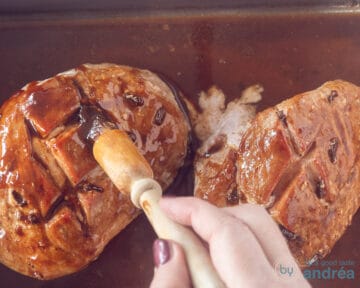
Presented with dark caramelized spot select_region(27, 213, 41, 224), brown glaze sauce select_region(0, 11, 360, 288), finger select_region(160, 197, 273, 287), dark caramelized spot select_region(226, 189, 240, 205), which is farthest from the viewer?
brown glaze sauce select_region(0, 11, 360, 288)

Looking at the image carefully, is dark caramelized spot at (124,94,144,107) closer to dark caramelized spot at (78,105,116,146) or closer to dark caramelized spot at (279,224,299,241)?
dark caramelized spot at (78,105,116,146)

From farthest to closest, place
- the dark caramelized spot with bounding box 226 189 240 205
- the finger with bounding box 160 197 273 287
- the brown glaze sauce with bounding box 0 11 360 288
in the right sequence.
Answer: the brown glaze sauce with bounding box 0 11 360 288, the dark caramelized spot with bounding box 226 189 240 205, the finger with bounding box 160 197 273 287

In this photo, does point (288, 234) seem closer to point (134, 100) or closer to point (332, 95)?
point (332, 95)

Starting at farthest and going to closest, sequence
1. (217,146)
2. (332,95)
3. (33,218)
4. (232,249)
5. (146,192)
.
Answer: (217,146) → (332,95) → (33,218) → (146,192) → (232,249)

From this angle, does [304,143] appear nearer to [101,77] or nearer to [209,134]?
[209,134]

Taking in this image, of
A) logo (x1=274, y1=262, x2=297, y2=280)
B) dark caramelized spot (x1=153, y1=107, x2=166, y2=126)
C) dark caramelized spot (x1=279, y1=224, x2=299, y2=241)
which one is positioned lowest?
dark caramelized spot (x1=279, y1=224, x2=299, y2=241)

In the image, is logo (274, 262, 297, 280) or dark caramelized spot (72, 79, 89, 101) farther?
dark caramelized spot (72, 79, 89, 101)

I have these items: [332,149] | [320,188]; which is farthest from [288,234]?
[332,149]

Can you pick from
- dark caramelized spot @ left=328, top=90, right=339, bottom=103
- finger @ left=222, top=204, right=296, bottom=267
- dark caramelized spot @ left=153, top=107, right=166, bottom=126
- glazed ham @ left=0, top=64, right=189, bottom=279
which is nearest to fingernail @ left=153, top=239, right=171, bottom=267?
finger @ left=222, top=204, right=296, bottom=267
